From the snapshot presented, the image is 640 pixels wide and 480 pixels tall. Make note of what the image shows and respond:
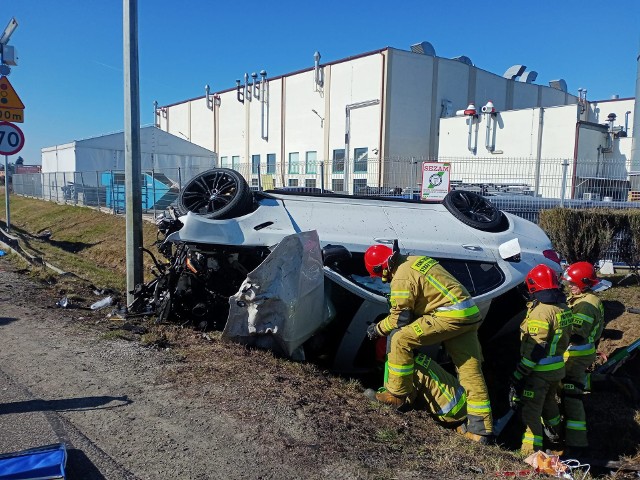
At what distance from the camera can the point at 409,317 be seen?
3.94m

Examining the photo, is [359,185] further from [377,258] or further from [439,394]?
[439,394]

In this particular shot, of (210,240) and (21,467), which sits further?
(210,240)

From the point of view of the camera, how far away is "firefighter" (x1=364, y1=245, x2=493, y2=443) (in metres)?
3.90

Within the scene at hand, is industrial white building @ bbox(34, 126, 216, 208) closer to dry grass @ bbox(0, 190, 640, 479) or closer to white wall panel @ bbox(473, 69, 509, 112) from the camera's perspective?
dry grass @ bbox(0, 190, 640, 479)

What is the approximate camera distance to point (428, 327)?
12.9 ft

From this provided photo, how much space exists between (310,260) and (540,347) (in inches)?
77.4

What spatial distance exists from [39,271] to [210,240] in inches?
186

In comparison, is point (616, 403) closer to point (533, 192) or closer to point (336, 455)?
point (336, 455)

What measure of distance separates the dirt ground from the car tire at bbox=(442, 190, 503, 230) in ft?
7.06

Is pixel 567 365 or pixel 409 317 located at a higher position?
pixel 409 317

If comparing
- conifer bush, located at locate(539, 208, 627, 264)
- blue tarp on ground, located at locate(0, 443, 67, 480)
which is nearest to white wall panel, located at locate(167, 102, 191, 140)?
conifer bush, located at locate(539, 208, 627, 264)

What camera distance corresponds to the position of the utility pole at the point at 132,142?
18.1 feet

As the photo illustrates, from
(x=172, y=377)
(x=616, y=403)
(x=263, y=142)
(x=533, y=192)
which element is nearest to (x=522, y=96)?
(x=263, y=142)

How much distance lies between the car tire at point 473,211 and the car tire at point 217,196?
218 centimetres
